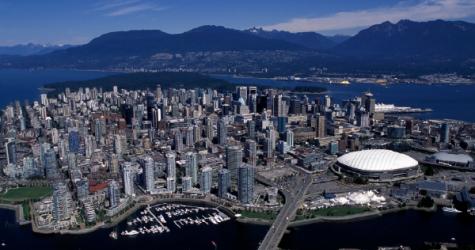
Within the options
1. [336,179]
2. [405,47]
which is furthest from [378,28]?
[336,179]

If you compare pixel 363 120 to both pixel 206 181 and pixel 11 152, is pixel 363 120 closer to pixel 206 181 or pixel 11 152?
pixel 206 181

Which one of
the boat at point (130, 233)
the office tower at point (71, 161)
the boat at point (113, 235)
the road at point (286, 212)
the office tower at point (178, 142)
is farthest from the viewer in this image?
the office tower at point (178, 142)

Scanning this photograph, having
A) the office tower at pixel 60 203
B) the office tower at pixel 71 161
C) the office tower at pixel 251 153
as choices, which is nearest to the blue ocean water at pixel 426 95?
the office tower at pixel 251 153

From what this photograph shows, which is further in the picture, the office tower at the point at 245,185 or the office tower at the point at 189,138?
the office tower at the point at 189,138

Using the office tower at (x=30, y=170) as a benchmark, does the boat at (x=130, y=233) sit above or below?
below

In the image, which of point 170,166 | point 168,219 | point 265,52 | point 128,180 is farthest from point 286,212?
point 265,52

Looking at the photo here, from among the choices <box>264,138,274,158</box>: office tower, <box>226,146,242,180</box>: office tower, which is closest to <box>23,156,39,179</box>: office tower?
<box>226,146,242,180</box>: office tower

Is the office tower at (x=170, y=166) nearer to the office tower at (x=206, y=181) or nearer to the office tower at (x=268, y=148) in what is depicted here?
the office tower at (x=206, y=181)
